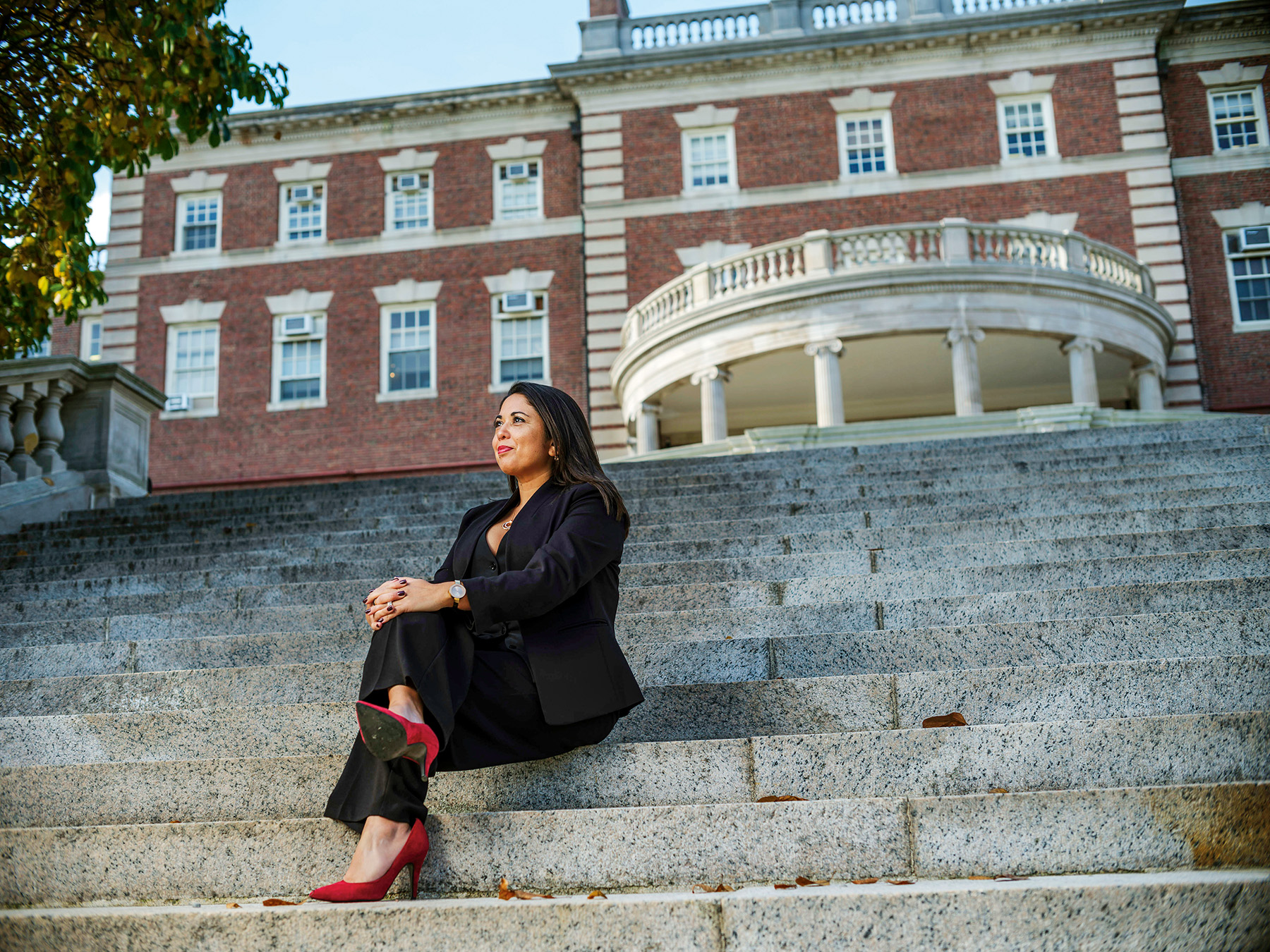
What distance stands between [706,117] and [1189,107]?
28.4 ft

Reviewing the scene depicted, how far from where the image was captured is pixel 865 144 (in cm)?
2050

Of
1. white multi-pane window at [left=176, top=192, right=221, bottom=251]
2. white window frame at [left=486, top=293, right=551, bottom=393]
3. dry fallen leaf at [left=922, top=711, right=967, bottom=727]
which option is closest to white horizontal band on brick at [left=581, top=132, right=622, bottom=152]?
white window frame at [left=486, top=293, right=551, bottom=393]

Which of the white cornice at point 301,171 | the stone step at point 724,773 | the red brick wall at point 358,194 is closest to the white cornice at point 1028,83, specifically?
the red brick wall at point 358,194

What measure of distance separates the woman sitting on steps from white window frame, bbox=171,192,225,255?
21.1m

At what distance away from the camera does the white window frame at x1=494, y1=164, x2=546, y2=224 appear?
Answer: 21.8 meters

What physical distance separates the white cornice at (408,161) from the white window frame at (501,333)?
10.3ft

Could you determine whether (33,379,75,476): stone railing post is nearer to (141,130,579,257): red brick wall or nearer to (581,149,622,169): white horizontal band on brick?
(581,149,622,169): white horizontal band on brick

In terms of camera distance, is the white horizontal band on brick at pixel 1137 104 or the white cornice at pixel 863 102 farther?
the white cornice at pixel 863 102

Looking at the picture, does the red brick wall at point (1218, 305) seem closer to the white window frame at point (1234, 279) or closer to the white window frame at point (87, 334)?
the white window frame at point (1234, 279)

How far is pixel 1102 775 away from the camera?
3.27m

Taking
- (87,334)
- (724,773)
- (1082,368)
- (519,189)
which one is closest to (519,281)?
(519,189)

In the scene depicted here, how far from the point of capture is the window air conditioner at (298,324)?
2194 centimetres

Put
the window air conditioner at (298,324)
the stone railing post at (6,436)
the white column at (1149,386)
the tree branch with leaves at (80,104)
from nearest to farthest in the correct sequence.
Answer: the tree branch with leaves at (80,104)
the stone railing post at (6,436)
the white column at (1149,386)
the window air conditioner at (298,324)

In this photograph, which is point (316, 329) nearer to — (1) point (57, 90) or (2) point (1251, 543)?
(1) point (57, 90)
